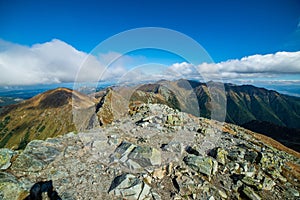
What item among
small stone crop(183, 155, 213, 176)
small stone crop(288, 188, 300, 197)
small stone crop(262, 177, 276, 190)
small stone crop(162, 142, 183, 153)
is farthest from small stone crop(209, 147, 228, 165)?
small stone crop(288, 188, 300, 197)

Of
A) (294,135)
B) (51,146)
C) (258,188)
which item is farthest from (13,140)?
(294,135)

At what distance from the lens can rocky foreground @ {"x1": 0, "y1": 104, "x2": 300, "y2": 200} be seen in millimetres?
9672

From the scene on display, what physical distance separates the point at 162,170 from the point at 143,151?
2106 mm

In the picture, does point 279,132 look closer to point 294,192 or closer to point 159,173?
point 294,192

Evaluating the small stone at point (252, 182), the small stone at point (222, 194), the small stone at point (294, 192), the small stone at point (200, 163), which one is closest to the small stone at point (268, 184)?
the small stone at point (252, 182)

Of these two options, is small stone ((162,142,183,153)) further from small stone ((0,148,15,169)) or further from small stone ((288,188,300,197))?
small stone ((0,148,15,169))

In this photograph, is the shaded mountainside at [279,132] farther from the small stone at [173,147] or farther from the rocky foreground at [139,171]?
the small stone at [173,147]

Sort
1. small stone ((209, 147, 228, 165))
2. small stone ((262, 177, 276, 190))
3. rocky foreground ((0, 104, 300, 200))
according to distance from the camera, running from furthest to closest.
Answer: small stone ((209, 147, 228, 165)) → small stone ((262, 177, 276, 190)) → rocky foreground ((0, 104, 300, 200))

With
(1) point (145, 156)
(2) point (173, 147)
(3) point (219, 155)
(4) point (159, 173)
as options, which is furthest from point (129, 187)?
(3) point (219, 155)

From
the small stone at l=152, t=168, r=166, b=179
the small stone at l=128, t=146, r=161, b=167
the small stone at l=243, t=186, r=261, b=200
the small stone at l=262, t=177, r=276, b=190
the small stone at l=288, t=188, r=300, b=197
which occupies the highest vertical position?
the small stone at l=128, t=146, r=161, b=167

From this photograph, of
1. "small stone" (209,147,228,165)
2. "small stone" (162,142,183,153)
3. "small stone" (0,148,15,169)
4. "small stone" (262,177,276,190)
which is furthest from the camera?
"small stone" (162,142,183,153)

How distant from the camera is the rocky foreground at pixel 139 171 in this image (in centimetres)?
967

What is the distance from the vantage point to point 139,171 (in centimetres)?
1136

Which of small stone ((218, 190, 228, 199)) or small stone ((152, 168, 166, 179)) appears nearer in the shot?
small stone ((218, 190, 228, 199))
